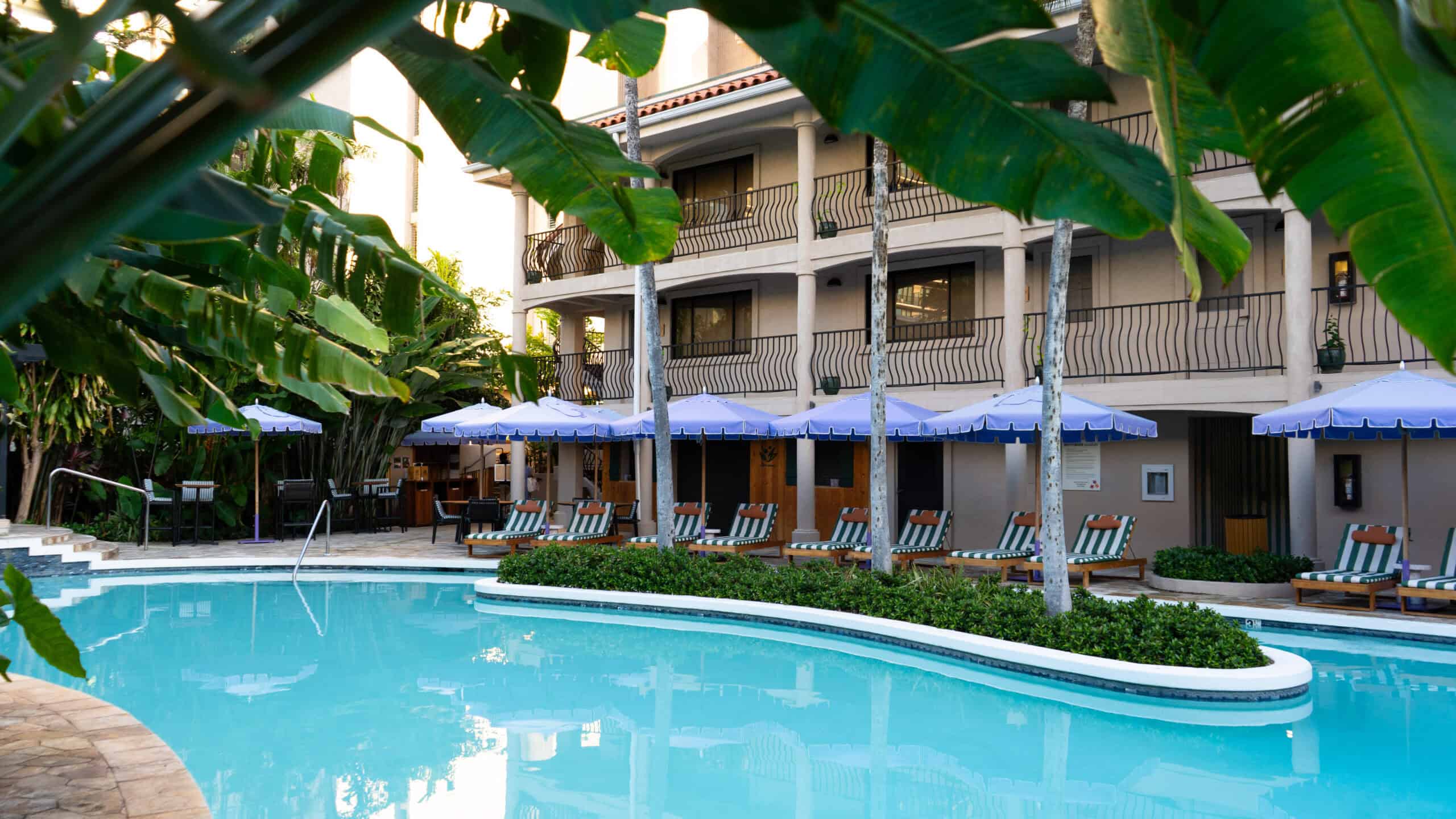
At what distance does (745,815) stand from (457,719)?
318 centimetres

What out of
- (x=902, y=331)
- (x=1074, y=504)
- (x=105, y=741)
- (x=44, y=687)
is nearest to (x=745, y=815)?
(x=105, y=741)

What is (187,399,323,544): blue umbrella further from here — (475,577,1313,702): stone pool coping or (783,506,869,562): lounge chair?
(783,506,869,562): lounge chair

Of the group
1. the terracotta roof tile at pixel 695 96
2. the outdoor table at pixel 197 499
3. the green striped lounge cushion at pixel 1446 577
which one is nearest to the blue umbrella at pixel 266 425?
the outdoor table at pixel 197 499

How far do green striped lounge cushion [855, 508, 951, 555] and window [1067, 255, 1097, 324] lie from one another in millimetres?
3943

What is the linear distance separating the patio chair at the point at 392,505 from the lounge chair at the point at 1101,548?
549 inches

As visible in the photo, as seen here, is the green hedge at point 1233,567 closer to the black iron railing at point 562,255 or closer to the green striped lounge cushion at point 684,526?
the green striped lounge cushion at point 684,526

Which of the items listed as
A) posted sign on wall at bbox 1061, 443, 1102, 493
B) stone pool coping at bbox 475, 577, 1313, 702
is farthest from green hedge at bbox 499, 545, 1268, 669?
posted sign on wall at bbox 1061, 443, 1102, 493

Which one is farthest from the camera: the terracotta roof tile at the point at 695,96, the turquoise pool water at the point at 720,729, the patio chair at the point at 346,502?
the patio chair at the point at 346,502

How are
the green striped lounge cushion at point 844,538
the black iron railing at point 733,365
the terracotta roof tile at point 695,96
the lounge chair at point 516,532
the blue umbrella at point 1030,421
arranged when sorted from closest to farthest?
the blue umbrella at point 1030,421
the green striped lounge cushion at point 844,538
the lounge chair at point 516,532
the terracotta roof tile at point 695,96
the black iron railing at point 733,365

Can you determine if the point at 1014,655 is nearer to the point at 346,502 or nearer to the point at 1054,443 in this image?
the point at 1054,443

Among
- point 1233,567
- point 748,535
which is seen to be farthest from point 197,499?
point 1233,567

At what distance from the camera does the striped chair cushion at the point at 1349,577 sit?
467 inches

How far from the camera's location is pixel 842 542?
16.2 meters

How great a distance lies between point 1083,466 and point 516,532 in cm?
961
